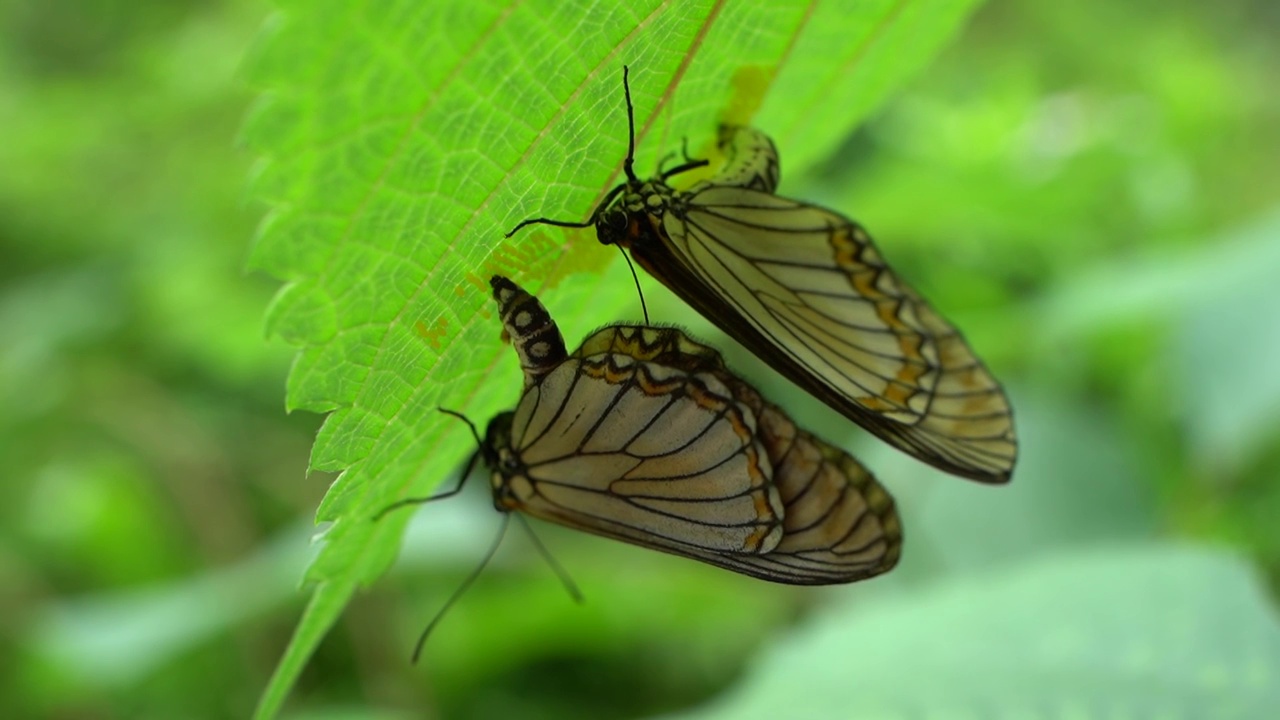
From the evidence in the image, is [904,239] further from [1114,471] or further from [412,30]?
[412,30]

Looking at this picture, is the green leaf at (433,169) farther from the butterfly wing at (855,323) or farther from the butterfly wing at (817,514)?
the butterfly wing at (817,514)

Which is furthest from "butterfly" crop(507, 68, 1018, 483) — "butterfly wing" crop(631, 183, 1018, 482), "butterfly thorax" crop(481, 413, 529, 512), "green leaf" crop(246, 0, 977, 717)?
"butterfly thorax" crop(481, 413, 529, 512)

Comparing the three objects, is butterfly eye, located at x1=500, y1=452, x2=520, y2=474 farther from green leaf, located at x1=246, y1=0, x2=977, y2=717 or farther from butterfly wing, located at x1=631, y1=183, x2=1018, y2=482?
butterfly wing, located at x1=631, y1=183, x2=1018, y2=482

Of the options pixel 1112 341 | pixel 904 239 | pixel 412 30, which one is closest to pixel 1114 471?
pixel 1112 341

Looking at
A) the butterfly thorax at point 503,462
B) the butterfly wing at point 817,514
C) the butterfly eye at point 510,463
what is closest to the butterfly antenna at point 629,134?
the butterfly wing at point 817,514

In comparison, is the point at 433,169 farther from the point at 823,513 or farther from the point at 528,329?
the point at 823,513
